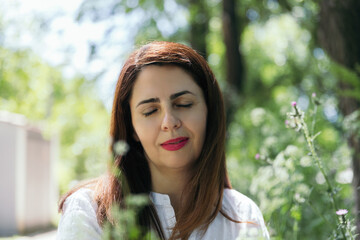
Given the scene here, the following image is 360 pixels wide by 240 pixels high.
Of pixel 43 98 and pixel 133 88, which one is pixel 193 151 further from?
pixel 43 98

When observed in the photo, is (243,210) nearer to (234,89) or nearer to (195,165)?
(195,165)

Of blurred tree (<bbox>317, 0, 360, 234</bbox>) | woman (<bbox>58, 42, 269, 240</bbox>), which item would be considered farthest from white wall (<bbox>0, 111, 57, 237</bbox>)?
woman (<bbox>58, 42, 269, 240</bbox>)

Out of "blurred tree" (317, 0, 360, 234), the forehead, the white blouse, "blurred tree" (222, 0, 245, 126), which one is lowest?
the white blouse

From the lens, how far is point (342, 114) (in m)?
3.26

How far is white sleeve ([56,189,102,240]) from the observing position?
161 centimetres

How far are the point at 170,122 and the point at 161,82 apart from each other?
7.2 inches

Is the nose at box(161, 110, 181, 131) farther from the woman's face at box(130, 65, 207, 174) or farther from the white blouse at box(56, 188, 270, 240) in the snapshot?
the white blouse at box(56, 188, 270, 240)

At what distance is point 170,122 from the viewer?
1.84 meters

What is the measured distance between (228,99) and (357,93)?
13.2ft

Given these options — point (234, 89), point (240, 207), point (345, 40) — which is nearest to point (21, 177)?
point (234, 89)

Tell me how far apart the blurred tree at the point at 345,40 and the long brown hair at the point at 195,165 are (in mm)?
1163

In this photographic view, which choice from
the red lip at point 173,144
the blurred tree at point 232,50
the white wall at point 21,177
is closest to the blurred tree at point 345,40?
the red lip at point 173,144

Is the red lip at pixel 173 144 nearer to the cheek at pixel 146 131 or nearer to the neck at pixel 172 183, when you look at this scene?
the cheek at pixel 146 131

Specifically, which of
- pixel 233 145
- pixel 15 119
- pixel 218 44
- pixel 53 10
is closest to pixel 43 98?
pixel 15 119
